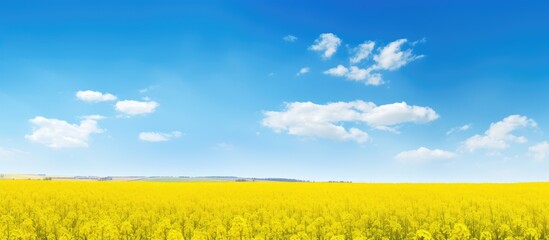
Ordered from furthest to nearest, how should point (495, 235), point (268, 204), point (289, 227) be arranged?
point (268, 204), point (495, 235), point (289, 227)

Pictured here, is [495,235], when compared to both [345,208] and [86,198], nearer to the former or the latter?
[345,208]

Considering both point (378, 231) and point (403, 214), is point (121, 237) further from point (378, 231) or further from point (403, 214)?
point (403, 214)

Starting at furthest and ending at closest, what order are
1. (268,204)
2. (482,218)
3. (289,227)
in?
1. (268,204)
2. (482,218)
3. (289,227)

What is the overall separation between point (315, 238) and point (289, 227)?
0.94 metres

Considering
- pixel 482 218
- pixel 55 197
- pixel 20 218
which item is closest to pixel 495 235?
pixel 482 218

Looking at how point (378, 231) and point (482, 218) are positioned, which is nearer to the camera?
point (378, 231)

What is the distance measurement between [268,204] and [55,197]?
9295 millimetres

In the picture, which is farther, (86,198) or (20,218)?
(86,198)

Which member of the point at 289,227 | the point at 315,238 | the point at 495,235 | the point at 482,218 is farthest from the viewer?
the point at 482,218

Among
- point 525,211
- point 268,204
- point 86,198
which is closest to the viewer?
point 525,211

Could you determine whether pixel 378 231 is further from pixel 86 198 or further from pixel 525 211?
pixel 86 198

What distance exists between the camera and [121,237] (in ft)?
34.8

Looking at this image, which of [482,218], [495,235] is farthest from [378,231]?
[482,218]

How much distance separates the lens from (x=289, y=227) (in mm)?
11062
